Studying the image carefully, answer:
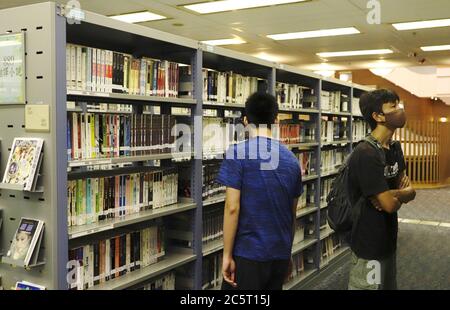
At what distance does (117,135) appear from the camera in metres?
2.51

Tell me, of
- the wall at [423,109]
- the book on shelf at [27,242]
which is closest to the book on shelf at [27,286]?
the book on shelf at [27,242]

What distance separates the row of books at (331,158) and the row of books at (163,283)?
2.42m

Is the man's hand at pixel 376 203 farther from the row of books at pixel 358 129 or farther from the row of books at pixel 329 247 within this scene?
the row of books at pixel 358 129

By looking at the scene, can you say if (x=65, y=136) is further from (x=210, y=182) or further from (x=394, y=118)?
(x=394, y=118)

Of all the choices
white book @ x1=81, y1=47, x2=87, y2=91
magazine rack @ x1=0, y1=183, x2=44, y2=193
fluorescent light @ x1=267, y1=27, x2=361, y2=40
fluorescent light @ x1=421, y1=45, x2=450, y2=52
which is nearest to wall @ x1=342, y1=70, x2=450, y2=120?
fluorescent light @ x1=421, y1=45, x2=450, y2=52

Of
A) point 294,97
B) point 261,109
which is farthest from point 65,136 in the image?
point 294,97

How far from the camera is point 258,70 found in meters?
3.85

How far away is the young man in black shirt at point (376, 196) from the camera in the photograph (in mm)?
2266

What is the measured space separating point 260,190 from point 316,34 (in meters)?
6.23

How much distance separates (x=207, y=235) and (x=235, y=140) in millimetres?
767

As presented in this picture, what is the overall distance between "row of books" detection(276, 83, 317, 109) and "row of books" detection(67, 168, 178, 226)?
1.55 m

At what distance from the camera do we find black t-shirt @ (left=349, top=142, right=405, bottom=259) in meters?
2.26

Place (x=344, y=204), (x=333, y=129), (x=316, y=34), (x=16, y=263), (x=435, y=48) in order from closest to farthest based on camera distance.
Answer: (x=16, y=263) → (x=344, y=204) → (x=333, y=129) → (x=316, y=34) → (x=435, y=48)

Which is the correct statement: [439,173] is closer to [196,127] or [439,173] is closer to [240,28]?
[240,28]
